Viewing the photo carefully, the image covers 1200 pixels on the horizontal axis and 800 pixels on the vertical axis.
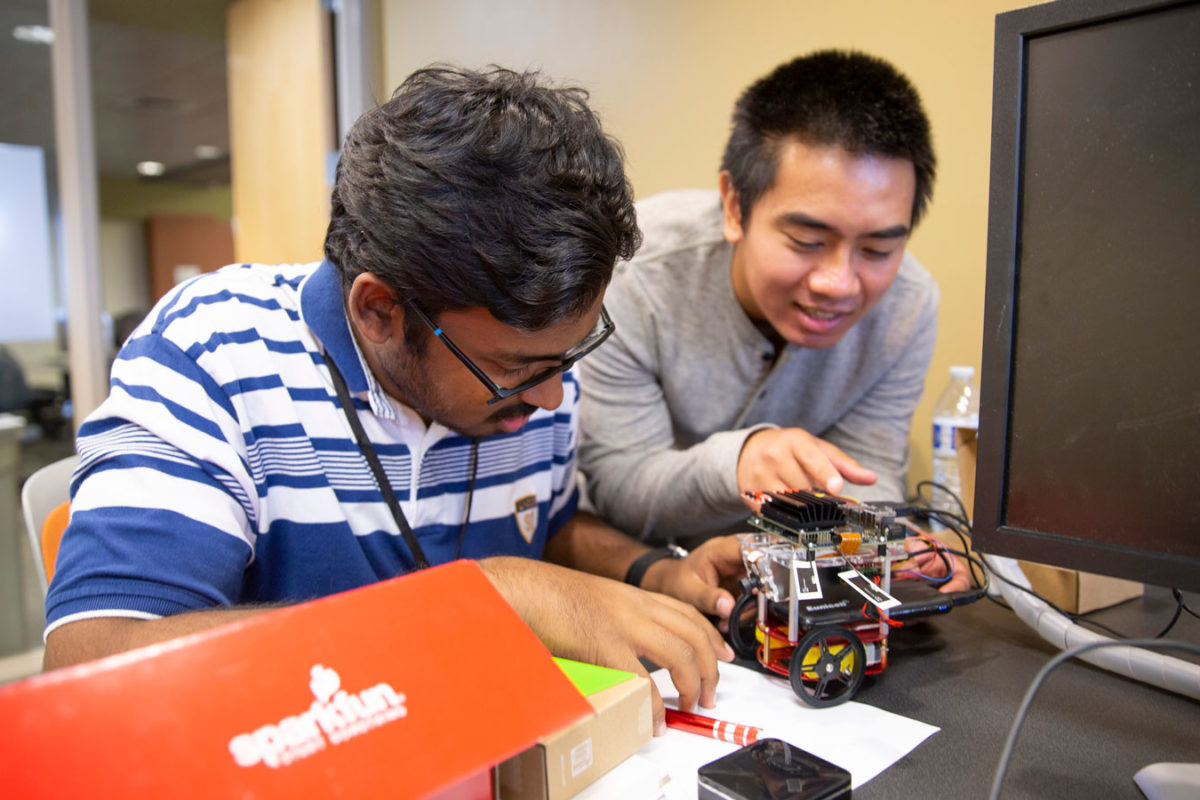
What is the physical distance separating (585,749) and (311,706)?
217 mm

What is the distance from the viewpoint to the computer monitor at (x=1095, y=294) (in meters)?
0.57

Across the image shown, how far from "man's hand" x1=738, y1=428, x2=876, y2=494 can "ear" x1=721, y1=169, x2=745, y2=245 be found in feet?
1.37

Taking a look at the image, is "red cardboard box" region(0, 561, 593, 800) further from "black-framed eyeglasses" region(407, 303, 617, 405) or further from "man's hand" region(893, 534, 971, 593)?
"man's hand" region(893, 534, 971, 593)

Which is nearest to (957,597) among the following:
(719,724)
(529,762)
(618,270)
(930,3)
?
(719,724)

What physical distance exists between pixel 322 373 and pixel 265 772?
0.57 m

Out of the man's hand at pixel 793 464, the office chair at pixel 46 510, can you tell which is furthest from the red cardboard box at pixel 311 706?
the office chair at pixel 46 510

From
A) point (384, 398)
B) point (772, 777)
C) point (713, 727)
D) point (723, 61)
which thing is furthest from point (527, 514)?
point (723, 61)

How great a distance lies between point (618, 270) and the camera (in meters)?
1.44

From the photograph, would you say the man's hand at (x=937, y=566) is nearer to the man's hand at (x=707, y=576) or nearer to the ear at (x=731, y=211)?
the man's hand at (x=707, y=576)

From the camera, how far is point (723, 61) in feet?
6.89

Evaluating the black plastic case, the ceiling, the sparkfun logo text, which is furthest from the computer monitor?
the ceiling

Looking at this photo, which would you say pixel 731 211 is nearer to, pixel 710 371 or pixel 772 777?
pixel 710 371

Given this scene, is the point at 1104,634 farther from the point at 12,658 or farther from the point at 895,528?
the point at 12,658

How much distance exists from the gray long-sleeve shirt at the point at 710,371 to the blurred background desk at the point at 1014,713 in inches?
15.6
